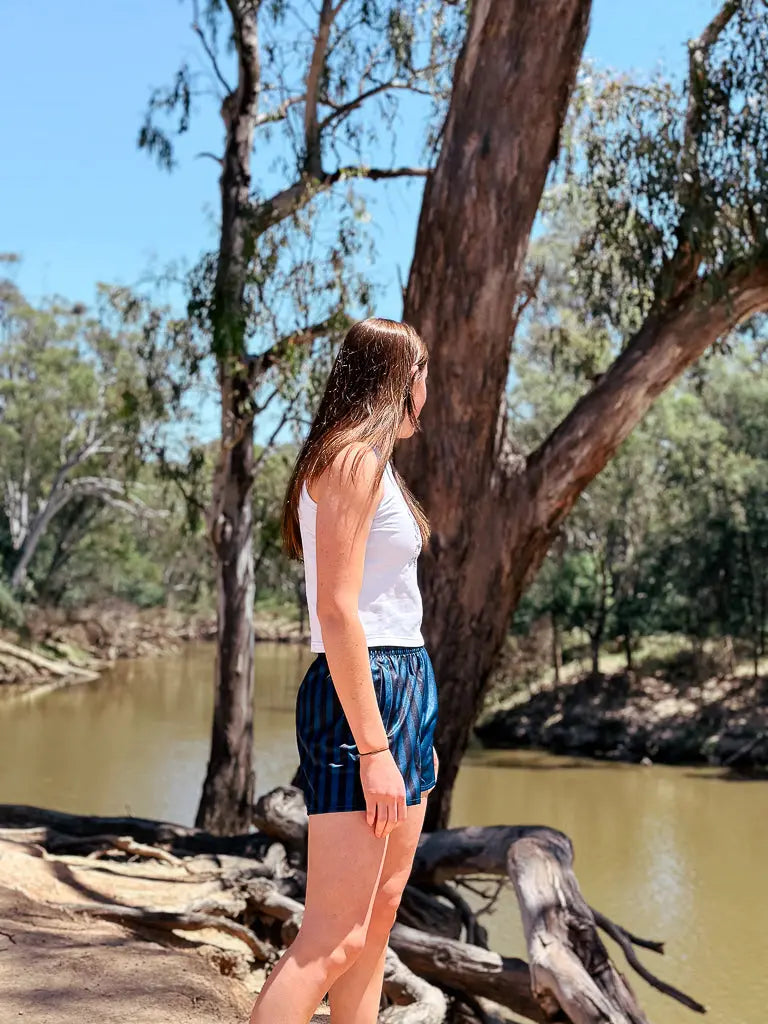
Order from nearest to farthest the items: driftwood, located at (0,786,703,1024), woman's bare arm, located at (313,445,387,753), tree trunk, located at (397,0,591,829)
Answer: woman's bare arm, located at (313,445,387,753)
driftwood, located at (0,786,703,1024)
tree trunk, located at (397,0,591,829)

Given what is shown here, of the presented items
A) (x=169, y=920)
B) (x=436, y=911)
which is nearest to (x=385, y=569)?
(x=169, y=920)

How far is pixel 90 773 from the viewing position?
11.8m

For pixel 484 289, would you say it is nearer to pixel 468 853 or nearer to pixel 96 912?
pixel 468 853

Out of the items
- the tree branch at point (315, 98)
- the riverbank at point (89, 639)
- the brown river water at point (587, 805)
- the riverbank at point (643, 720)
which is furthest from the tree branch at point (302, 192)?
the riverbank at point (89, 639)

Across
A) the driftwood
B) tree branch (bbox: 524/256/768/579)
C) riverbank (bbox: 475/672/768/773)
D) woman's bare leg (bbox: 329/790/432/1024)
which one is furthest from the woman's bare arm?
riverbank (bbox: 475/672/768/773)

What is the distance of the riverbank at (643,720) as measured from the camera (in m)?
13.6

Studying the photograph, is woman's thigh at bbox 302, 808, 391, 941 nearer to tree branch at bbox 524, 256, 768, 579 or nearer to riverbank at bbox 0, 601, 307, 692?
tree branch at bbox 524, 256, 768, 579

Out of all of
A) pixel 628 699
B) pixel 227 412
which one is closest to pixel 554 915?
pixel 227 412

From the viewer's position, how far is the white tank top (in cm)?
168

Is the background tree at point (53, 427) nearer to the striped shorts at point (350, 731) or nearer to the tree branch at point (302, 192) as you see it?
the tree branch at point (302, 192)

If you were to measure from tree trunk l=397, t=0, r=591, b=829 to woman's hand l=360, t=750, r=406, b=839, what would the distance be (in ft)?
9.10

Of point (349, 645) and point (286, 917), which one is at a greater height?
point (349, 645)

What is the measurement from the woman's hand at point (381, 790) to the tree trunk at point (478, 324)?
277 cm

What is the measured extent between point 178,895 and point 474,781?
949 cm
